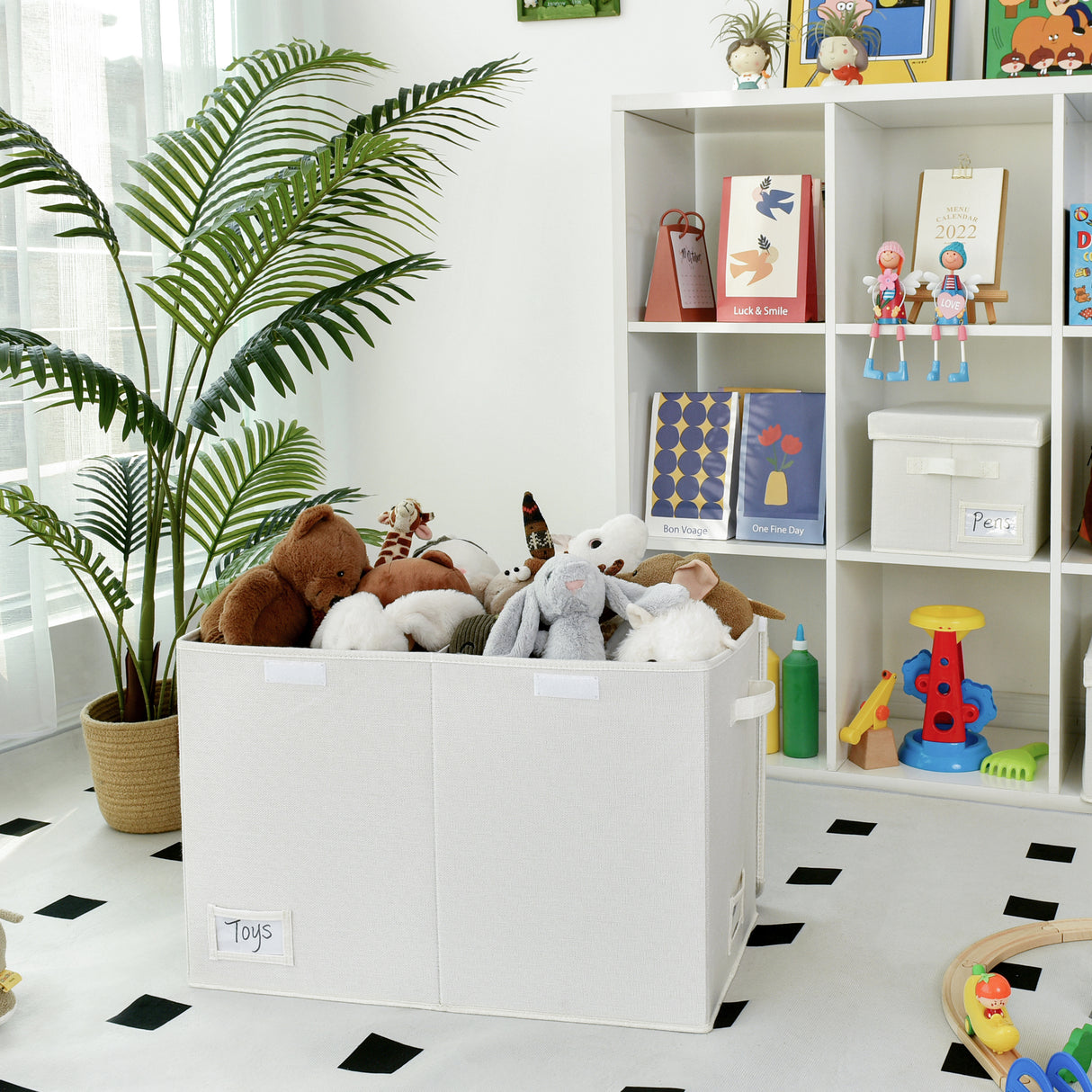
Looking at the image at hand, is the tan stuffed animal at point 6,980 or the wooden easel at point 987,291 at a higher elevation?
the wooden easel at point 987,291

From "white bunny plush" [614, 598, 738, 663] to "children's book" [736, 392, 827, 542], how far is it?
0.91 meters

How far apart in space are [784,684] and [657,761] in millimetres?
1088

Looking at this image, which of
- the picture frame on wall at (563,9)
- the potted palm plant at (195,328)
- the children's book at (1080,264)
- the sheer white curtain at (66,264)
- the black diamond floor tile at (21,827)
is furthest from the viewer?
the picture frame on wall at (563,9)

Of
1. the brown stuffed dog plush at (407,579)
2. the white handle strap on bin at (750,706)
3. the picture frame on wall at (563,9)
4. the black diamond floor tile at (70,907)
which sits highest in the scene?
the picture frame on wall at (563,9)

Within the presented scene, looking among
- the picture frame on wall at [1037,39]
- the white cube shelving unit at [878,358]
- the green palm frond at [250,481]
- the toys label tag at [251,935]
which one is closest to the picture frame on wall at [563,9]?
the white cube shelving unit at [878,358]

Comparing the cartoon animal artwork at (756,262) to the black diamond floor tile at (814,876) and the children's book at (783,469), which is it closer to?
the children's book at (783,469)

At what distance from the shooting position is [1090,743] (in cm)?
232

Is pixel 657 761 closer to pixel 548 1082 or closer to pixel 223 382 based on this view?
pixel 548 1082

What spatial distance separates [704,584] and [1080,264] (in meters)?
1.02

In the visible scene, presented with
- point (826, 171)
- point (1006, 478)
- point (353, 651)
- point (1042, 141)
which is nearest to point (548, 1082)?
point (353, 651)

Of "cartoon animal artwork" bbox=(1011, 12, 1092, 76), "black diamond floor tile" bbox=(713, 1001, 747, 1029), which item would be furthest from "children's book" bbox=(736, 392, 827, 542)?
"black diamond floor tile" bbox=(713, 1001, 747, 1029)

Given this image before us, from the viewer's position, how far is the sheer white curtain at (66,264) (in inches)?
101

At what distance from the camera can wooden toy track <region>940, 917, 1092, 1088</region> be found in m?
1.59

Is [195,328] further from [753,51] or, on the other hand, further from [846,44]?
[846,44]
